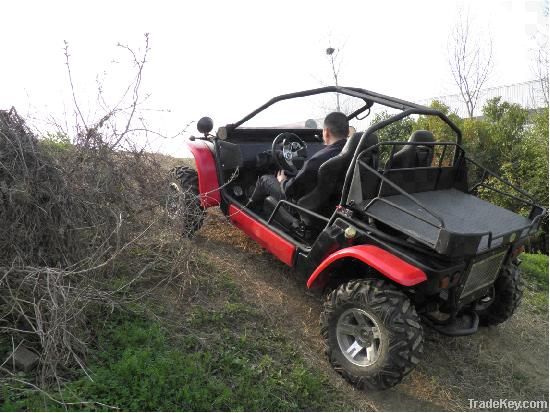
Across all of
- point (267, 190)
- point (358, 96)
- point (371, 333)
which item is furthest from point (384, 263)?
point (267, 190)

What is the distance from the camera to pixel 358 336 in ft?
10.2

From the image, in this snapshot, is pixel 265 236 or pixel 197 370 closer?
pixel 197 370

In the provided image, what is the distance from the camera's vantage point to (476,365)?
11.8 ft

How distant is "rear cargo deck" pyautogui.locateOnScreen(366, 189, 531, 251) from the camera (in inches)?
115

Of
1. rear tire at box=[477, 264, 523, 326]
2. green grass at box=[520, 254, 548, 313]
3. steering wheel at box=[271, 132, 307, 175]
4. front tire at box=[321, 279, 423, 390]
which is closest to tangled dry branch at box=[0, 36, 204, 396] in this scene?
steering wheel at box=[271, 132, 307, 175]

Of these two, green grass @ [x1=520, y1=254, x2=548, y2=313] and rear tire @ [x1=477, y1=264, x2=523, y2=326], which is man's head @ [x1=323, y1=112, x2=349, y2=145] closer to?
rear tire @ [x1=477, y1=264, x2=523, y2=326]

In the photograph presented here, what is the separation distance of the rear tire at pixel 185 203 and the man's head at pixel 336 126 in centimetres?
138

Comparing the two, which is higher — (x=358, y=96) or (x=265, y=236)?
(x=358, y=96)

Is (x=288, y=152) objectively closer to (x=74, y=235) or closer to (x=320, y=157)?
(x=320, y=157)

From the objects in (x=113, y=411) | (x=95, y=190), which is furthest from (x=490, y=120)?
(x=113, y=411)

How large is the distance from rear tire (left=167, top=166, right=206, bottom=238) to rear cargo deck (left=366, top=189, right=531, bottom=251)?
5.64 ft

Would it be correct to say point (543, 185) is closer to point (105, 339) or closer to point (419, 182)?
point (419, 182)

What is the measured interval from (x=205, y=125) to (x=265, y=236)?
161 centimetres

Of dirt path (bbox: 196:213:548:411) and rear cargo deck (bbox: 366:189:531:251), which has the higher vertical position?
rear cargo deck (bbox: 366:189:531:251)
